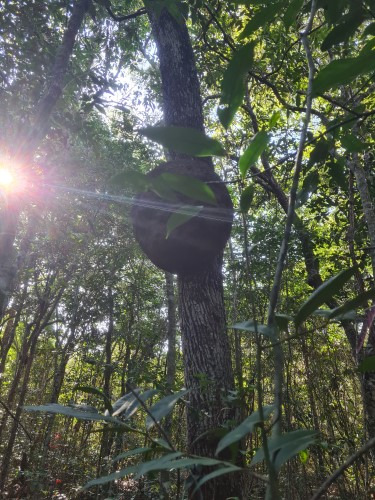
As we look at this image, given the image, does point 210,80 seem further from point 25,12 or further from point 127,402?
point 127,402

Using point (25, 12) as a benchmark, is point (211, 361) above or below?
below

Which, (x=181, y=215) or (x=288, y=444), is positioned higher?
(x=181, y=215)

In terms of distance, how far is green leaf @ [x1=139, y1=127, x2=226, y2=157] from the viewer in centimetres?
41

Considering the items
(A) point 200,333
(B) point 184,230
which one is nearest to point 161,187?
(B) point 184,230

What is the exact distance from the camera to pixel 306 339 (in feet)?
13.3

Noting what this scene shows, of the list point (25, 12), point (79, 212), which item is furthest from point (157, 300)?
point (25, 12)

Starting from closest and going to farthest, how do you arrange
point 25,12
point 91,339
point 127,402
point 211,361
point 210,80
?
point 127,402, point 211,361, point 25,12, point 210,80, point 91,339

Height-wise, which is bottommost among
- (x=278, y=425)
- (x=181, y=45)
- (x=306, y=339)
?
(x=278, y=425)

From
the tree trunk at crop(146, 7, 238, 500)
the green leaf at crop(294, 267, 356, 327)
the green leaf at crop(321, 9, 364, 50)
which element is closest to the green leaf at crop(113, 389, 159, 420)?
the green leaf at crop(294, 267, 356, 327)

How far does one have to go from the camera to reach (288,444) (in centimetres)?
43

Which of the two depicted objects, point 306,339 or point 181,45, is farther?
point 306,339

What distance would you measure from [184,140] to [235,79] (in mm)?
119

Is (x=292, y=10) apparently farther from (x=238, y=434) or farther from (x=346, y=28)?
(x=238, y=434)

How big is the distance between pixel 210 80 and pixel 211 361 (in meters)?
3.17
